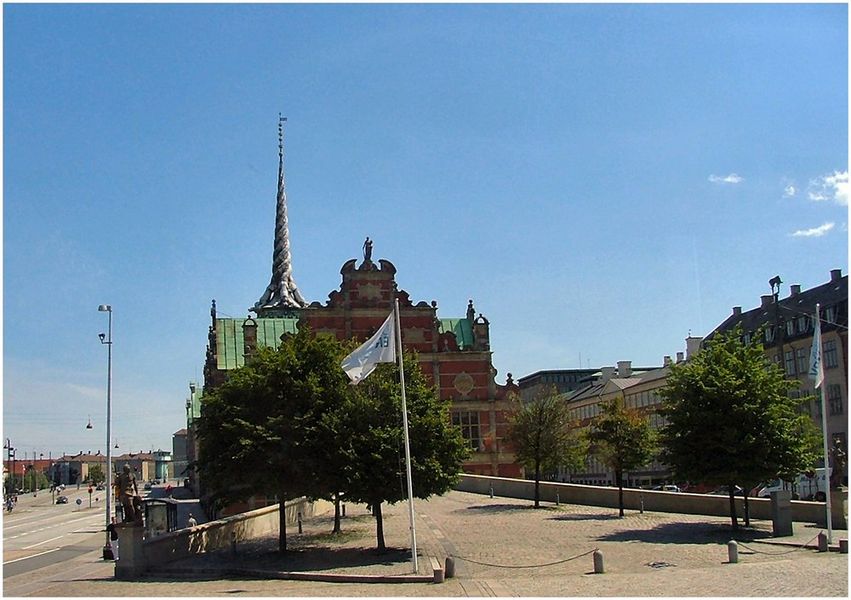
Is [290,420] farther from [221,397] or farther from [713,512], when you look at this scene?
[713,512]

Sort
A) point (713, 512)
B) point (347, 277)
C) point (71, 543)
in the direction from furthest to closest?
point (347, 277)
point (71, 543)
point (713, 512)

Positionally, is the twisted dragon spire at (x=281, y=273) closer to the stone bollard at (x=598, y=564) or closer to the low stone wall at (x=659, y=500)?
the low stone wall at (x=659, y=500)

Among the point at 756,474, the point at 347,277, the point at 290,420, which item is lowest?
the point at 756,474

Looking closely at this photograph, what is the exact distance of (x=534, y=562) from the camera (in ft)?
90.1

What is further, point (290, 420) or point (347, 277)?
point (347, 277)

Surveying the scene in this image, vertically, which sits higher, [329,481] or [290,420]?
[290,420]

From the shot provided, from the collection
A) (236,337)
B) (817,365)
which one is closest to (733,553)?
(817,365)

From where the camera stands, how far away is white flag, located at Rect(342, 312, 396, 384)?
2719 cm

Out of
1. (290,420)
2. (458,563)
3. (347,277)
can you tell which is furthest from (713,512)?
(347,277)

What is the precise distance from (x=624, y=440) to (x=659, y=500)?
3.65 m

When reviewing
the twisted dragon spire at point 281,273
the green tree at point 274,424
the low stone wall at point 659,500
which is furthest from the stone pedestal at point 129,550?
the twisted dragon spire at point 281,273

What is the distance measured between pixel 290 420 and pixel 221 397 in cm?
325

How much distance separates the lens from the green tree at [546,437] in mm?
46312

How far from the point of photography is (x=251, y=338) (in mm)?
66000
